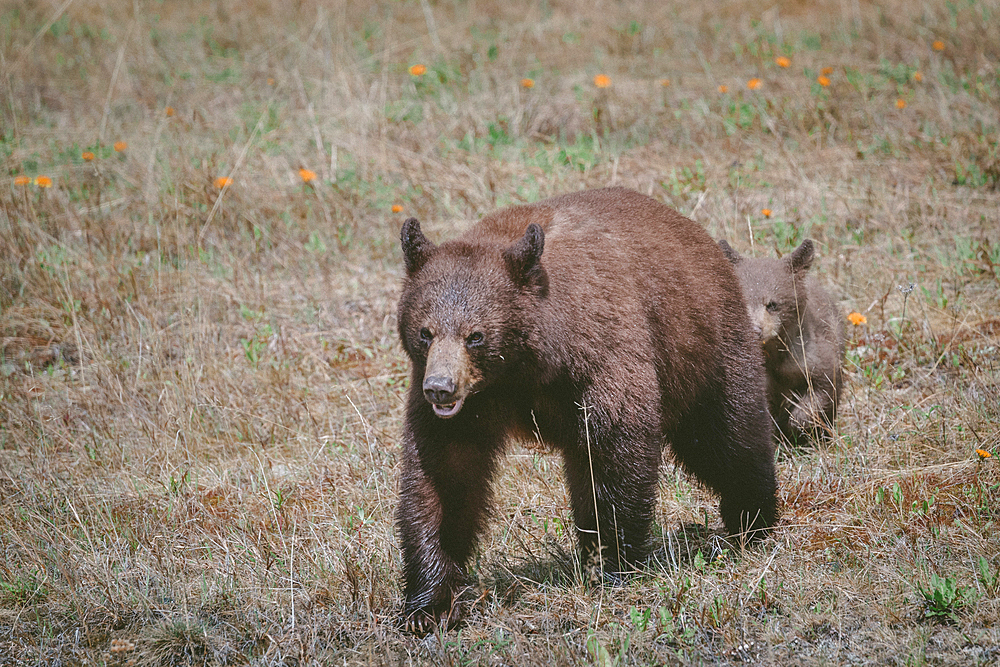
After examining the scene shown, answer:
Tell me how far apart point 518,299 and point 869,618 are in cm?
172

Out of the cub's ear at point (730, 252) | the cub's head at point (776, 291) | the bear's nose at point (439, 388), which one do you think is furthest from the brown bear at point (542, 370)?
the cub's ear at point (730, 252)

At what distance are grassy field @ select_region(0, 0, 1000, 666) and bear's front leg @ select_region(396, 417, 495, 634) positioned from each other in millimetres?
149

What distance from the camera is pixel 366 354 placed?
6262mm

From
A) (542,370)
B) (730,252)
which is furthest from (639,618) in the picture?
(730,252)

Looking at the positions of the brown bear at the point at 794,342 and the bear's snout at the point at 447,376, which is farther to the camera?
the brown bear at the point at 794,342

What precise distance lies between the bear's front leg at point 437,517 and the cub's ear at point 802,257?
2.51 m

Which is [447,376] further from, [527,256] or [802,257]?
[802,257]

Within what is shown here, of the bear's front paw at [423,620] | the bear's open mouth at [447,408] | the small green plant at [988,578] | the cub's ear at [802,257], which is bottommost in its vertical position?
the bear's front paw at [423,620]

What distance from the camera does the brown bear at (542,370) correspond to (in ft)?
11.3

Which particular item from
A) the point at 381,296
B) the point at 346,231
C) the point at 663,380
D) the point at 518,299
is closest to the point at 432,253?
the point at 518,299

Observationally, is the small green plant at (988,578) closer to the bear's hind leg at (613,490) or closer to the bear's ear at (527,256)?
the bear's hind leg at (613,490)

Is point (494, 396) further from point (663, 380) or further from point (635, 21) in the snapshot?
point (635, 21)

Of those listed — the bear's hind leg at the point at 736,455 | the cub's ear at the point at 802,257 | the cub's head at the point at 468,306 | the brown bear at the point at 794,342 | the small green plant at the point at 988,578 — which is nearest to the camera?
the cub's head at the point at 468,306

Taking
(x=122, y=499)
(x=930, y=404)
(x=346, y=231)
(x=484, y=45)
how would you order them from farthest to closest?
(x=484, y=45)
(x=346, y=231)
(x=930, y=404)
(x=122, y=499)
